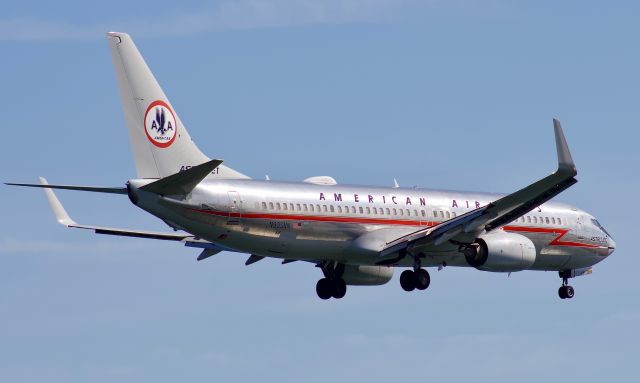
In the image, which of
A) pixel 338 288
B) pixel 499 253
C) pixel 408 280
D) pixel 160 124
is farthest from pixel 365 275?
pixel 160 124

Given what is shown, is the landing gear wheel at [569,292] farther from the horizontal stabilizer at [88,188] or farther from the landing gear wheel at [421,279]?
the horizontal stabilizer at [88,188]

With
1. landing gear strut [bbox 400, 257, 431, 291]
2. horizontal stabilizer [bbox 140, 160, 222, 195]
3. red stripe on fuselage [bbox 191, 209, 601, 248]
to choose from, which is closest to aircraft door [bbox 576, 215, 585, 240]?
red stripe on fuselage [bbox 191, 209, 601, 248]

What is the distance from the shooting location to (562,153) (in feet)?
187

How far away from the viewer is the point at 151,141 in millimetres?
59906

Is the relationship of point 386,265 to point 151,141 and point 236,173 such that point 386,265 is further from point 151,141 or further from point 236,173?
point 151,141

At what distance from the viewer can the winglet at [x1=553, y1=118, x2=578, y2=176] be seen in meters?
55.9

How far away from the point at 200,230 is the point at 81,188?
5786 millimetres

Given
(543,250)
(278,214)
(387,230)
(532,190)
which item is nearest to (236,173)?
(278,214)

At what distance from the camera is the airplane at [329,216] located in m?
59.2

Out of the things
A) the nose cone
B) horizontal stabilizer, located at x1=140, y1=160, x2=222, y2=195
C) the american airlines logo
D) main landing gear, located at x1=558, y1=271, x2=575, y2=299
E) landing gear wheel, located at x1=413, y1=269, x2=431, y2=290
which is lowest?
landing gear wheel, located at x1=413, y1=269, x2=431, y2=290

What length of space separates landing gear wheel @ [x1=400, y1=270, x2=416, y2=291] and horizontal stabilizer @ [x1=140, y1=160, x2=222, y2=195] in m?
12.6

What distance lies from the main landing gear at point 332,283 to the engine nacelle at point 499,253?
19.7ft

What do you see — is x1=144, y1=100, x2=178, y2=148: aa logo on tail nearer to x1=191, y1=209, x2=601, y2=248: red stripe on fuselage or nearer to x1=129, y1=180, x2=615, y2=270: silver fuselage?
x1=129, y1=180, x2=615, y2=270: silver fuselage

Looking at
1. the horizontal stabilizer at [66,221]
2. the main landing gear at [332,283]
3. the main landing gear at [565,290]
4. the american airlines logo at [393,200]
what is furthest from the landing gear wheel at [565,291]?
the horizontal stabilizer at [66,221]
